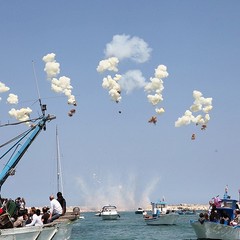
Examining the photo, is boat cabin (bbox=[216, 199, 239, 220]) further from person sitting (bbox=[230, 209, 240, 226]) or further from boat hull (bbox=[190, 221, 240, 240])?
boat hull (bbox=[190, 221, 240, 240])

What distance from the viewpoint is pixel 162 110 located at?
172 ft

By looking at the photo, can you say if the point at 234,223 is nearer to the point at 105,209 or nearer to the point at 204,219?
the point at 204,219

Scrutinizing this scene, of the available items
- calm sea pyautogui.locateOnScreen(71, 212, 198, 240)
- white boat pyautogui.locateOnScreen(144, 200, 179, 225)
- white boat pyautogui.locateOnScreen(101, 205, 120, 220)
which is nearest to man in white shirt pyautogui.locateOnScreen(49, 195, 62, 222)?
calm sea pyautogui.locateOnScreen(71, 212, 198, 240)

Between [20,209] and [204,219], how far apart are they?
2480 cm

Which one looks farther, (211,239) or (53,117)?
(211,239)

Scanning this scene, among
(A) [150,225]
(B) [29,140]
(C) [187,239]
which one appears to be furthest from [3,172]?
(A) [150,225]

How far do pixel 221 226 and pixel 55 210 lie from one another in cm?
2524

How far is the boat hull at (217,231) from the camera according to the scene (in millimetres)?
51394

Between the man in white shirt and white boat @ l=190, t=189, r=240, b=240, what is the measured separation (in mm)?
24729

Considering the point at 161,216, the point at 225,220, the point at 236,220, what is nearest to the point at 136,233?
the point at 161,216

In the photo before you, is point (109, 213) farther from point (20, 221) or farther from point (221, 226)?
point (20, 221)

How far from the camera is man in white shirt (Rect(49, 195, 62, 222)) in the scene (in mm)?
30391

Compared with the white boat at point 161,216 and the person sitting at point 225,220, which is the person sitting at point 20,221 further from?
the white boat at point 161,216

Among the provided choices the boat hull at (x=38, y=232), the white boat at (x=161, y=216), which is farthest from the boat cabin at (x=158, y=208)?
the boat hull at (x=38, y=232)
